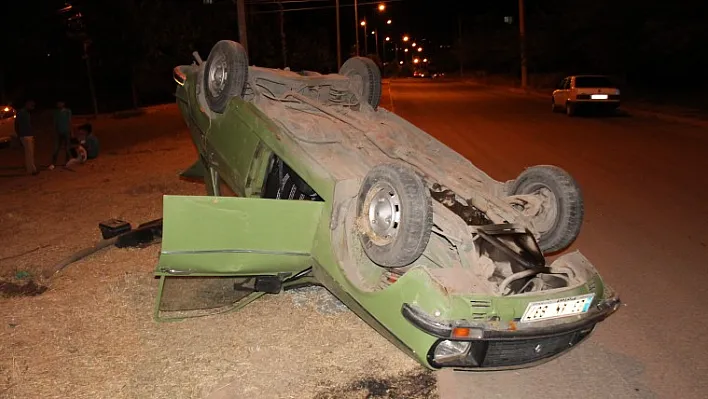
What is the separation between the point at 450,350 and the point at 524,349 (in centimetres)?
45

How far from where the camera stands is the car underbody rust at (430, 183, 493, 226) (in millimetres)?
4258

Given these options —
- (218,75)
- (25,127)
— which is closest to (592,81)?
(25,127)

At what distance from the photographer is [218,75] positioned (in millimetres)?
6305

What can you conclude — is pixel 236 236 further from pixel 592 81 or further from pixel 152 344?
pixel 592 81

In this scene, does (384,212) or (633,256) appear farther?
(633,256)

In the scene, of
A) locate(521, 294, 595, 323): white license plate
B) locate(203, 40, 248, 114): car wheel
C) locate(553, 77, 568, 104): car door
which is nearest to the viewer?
locate(521, 294, 595, 323): white license plate

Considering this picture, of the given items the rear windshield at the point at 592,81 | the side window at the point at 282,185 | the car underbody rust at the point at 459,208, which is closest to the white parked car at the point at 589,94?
the rear windshield at the point at 592,81

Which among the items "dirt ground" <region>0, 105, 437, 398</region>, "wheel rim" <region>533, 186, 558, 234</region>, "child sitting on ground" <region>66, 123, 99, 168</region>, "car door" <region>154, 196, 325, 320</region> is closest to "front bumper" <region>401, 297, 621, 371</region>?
"dirt ground" <region>0, 105, 437, 398</region>

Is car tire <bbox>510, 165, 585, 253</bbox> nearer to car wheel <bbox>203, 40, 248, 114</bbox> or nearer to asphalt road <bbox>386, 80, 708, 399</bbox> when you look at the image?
asphalt road <bbox>386, 80, 708, 399</bbox>

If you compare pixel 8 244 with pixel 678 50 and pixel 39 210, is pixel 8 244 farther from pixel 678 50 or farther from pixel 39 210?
pixel 678 50

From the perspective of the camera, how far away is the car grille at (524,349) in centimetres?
366

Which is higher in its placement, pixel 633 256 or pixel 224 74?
pixel 224 74

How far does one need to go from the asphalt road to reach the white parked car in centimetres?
553

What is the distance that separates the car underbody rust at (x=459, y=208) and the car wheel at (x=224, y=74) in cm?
237
